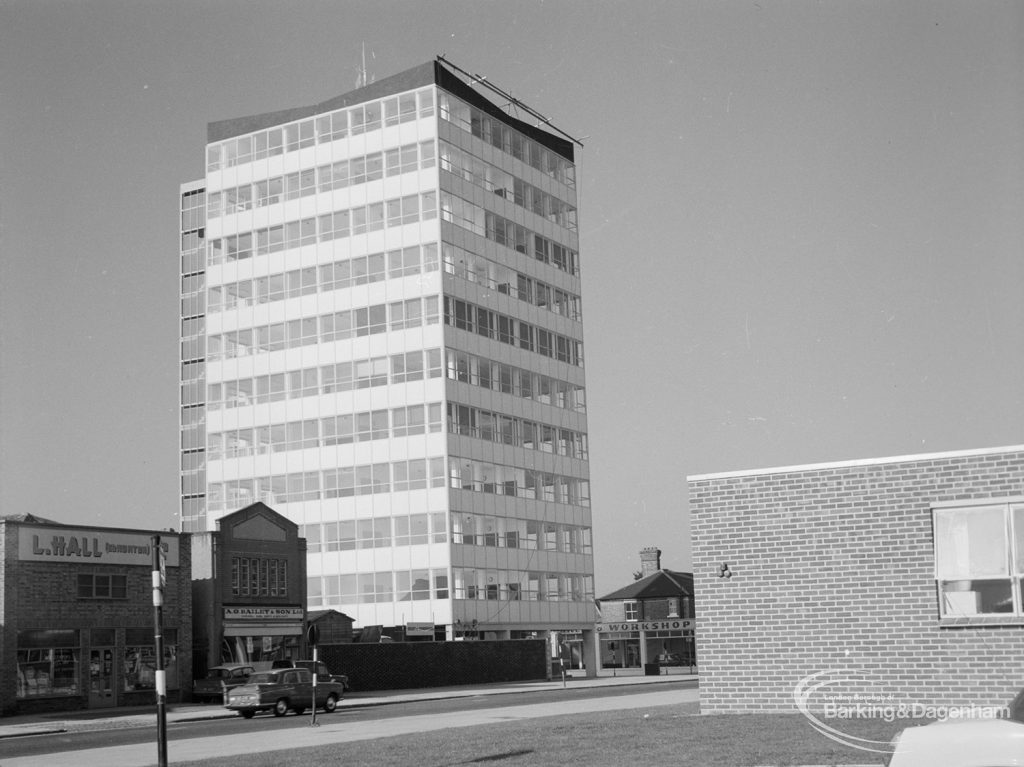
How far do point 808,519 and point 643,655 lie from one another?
78.7 meters

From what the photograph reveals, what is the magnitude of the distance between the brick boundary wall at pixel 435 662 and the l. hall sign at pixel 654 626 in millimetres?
29188

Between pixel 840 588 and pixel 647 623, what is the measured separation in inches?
3078

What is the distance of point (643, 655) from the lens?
98.2 metres

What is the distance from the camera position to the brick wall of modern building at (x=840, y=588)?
2027 cm

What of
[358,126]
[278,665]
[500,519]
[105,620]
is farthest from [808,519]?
[358,126]

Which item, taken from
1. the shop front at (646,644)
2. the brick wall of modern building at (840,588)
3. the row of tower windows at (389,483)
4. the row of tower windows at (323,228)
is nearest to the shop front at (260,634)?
the row of tower windows at (389,483)

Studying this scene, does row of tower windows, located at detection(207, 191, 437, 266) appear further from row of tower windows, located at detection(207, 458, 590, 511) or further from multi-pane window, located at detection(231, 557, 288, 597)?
multi-pane window, located at detection(231, 557, 288, 597)

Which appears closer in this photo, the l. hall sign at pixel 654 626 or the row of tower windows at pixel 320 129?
the row of tower windows at pixel 320 129

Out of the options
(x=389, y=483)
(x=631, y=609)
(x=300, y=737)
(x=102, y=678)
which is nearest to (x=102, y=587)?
(x=102, y=678)

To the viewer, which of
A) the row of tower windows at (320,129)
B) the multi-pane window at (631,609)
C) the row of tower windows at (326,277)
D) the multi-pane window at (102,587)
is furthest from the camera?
the multi-pane window at (631,609)

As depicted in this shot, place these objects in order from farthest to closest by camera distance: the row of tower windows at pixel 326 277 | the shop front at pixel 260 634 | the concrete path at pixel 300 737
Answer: the row of tower windows at pixel 326 277 < the shop front at pixel 260 634 < the concrete path at pixel 300 737

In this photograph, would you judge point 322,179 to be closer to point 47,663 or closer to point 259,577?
point 259,577

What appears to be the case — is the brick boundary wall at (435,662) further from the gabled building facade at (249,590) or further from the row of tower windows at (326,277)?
the row of tower windows at (326,277)

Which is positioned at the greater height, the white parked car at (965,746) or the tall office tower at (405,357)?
the tall office tower at (405,357)
